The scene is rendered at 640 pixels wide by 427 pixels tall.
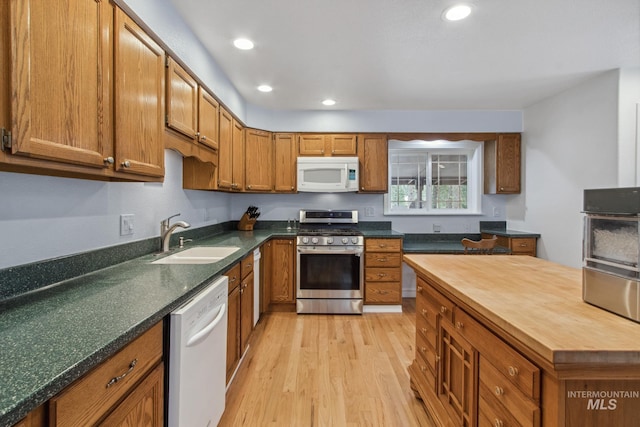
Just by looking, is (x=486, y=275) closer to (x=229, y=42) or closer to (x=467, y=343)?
(x=467, y=343)

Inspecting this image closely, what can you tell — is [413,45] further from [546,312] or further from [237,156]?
[546,312]

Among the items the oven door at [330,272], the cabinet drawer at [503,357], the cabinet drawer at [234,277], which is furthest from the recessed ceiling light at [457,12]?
the oven door at [330,272]

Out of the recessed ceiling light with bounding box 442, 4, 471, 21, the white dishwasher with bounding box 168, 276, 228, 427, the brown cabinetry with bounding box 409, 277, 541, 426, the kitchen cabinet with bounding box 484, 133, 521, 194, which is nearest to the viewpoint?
Answer: the brown cabinetry with bounding box 409, 277, 541, 426

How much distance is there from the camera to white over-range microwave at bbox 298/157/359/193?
3.79m

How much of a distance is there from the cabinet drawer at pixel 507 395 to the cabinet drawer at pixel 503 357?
0.07 feet

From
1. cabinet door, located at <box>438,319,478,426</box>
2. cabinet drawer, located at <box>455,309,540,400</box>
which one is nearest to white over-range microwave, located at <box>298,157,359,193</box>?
cabinet door, located at <box>438,319,478,426</box>

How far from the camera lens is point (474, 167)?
430 cm

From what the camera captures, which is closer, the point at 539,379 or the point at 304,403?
the point at 539,379

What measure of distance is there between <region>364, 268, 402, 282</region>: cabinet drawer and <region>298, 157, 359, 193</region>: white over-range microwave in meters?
1.03

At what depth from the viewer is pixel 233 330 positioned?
207 cm

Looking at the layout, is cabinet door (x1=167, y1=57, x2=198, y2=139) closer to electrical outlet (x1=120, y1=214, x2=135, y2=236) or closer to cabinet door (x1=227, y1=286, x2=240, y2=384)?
electrical outlet (x1=120, y1=214, x2=135, y2=236)

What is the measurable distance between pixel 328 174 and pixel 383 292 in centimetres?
157

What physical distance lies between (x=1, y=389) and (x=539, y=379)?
129 centimetres

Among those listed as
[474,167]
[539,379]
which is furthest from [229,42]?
[474,167]
